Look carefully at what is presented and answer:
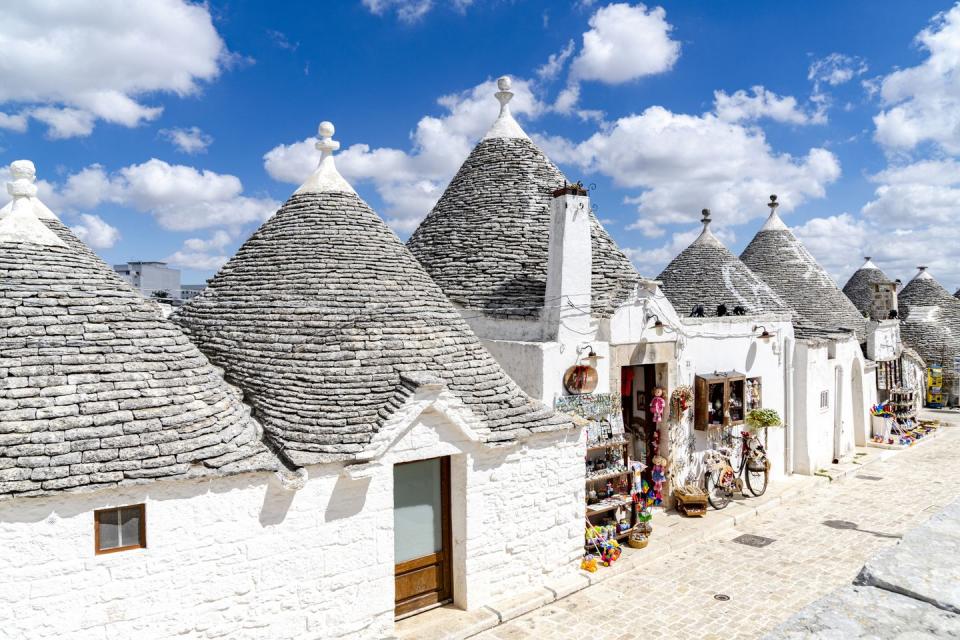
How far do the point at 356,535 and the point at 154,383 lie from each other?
2.79 metres

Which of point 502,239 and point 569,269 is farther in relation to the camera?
point 502,239

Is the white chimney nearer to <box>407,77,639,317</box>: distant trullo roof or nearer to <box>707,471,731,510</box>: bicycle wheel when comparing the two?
<box>407,77,639,317</box>: distant trullo roof

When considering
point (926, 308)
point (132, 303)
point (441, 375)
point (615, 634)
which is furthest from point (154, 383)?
point (926, 308)

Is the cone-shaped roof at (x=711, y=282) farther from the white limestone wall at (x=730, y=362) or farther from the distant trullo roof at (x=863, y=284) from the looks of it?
the distant trullo roof at (x=863, y=284)

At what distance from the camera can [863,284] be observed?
97.1 feet

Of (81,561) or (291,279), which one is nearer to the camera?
(81,561)

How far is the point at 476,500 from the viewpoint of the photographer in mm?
8008

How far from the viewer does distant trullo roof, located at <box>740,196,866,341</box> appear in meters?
20.7

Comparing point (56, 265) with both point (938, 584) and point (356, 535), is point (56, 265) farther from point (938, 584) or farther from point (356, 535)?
point (938, 584)

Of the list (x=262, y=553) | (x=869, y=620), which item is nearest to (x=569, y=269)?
(x=262, y=553)

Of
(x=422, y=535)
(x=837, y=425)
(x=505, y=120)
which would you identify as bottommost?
(x=422, y=535)

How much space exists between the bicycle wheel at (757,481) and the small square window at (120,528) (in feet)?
37.9

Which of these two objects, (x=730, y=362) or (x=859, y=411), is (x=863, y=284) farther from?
(x=730, y=362)

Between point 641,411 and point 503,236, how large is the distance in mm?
4499
